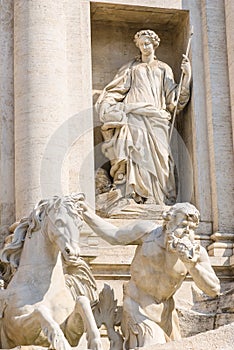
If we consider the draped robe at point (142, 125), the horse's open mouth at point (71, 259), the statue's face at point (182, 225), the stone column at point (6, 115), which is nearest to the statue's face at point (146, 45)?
the draped robe at point (142, 125)

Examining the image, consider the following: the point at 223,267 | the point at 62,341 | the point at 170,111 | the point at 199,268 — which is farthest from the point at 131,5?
the point at 62,341

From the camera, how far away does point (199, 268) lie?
1002 centimetres

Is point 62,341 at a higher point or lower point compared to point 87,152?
lower

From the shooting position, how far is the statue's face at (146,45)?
44.4 feet

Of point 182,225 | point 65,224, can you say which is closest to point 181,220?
Answer: point 182,225

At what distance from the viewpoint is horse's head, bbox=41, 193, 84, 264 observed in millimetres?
9523

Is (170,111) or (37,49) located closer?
(37,49)

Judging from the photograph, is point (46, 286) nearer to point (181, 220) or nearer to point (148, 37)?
point (181, 220)

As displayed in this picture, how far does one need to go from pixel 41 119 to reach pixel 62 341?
396cm

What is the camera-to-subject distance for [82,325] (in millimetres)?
9500

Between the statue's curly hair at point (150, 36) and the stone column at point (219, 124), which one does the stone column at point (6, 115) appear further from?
the stone column at point (219, 124)

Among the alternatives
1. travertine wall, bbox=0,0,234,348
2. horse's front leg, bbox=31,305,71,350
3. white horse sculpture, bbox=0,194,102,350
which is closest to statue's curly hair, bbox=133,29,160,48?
travertine wall, bbox=0,0,234,348

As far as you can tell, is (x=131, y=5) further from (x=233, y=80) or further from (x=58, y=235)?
(x=58, y=235)

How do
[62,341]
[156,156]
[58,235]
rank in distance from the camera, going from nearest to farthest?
[62,341]
[58,235]
[156,156]
